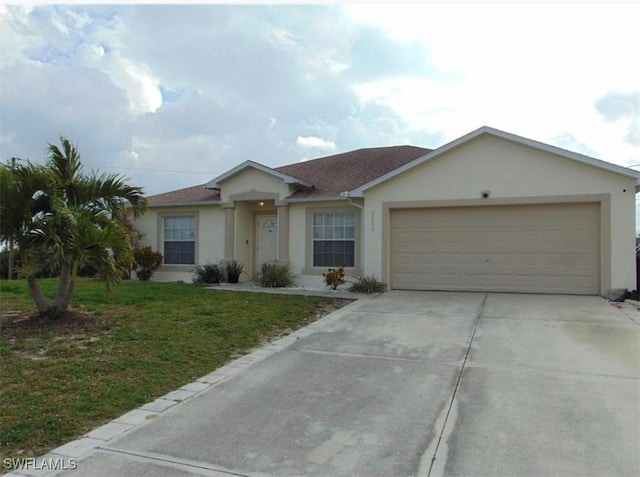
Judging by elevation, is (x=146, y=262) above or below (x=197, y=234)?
below

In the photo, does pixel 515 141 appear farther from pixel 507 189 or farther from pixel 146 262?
pixel 146 262

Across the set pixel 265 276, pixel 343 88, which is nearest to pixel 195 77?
pixel 343 88

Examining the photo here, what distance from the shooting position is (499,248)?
38.0ft

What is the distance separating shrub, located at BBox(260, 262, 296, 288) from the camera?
1342cm

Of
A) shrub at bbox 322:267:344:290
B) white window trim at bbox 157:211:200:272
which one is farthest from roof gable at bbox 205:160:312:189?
shrub at bbox 322:267:344:290

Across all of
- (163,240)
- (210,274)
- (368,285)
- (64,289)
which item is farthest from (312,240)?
(64,289)

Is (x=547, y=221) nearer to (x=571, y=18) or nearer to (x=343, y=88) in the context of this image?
(x=571, y=18)

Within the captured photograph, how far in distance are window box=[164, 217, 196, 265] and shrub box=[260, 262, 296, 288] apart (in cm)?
337

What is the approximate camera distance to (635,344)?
21.0 feet

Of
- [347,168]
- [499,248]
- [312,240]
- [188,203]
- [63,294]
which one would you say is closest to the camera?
[63,294]

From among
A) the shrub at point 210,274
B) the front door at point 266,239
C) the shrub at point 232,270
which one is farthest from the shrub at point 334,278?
the shrub at point 210,274

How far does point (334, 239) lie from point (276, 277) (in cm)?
207

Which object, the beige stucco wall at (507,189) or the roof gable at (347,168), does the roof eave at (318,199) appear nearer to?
the roof gable at (347,168)

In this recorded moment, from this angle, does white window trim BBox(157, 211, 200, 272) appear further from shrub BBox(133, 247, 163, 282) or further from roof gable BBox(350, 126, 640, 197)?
roof gable BBox(350, 126, 640, 197)
